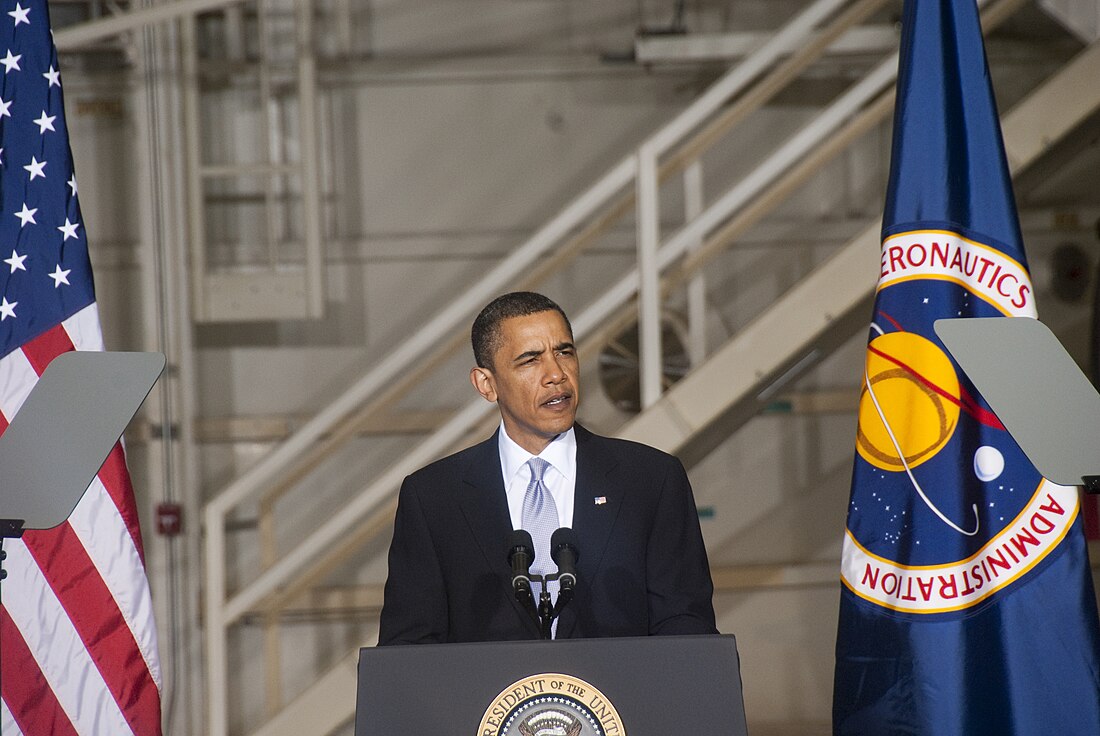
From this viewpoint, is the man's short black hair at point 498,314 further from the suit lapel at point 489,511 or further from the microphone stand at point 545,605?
the microphone stand at point 545,605

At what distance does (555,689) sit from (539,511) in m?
0.71

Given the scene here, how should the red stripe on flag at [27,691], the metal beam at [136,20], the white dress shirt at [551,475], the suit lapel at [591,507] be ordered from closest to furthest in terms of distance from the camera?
the suit lapel at [591,507], the white dress shirt at [551,475], the red stripe on flag at [27,691], the metal beam at [136,20]

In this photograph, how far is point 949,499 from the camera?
3029mm

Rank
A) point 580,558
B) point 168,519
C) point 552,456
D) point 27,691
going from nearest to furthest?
point 580,558 → point 552,456 → point 27,691 → point 168,519

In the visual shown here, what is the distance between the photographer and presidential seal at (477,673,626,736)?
170cm

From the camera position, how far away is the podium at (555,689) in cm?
171

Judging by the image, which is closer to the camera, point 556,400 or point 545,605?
point 545,605

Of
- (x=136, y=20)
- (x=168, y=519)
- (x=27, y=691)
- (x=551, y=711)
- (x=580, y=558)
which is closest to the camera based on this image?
(x=551, y=711)

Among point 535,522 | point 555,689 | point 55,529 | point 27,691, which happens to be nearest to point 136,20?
point 55,529

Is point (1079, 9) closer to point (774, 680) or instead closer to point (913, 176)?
point (913, 176)

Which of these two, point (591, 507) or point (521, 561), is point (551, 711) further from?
point (591, 507)

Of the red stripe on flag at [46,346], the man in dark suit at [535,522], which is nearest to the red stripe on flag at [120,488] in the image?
the red stripe on flag at [46,346]

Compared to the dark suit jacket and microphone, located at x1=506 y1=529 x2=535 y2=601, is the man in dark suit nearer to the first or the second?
the dark suit jacket

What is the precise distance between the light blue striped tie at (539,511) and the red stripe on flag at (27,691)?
4.60ft
